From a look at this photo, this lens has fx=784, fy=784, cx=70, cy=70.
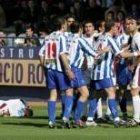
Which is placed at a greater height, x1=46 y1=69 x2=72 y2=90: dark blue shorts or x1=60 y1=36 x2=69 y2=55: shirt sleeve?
x1=60 y1=36 x2=69 y2=55: shirt sleeve

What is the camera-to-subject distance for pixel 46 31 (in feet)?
76.9

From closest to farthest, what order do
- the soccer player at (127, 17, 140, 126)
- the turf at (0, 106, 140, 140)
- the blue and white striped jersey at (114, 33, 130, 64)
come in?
1. the turf at (0, 106, 140, 140)
2. the soccer player at (127, 17, 140, 126)
3. the blue and white striped jersey at (114, 33, 130, 64)

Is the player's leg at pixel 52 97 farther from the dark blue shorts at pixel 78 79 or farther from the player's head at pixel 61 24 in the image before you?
the player's head at pixel 61 24

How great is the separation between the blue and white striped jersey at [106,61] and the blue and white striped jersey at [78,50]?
35 cm

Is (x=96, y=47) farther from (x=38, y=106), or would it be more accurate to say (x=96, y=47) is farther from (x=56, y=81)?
(x=38, y=106)

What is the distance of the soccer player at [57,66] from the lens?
1433cm

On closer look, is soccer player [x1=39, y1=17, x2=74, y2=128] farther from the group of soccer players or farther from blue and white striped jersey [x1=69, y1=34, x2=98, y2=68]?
blue and white striped jersey [x1=69, y1=34, x2=98, y2=68]

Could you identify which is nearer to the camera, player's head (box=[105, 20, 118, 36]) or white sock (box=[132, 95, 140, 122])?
player's head (box=[105, 20, 118, 36])

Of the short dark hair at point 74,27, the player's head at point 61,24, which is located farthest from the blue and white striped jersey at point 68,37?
the short dark hair at point 74,27

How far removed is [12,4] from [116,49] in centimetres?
1365

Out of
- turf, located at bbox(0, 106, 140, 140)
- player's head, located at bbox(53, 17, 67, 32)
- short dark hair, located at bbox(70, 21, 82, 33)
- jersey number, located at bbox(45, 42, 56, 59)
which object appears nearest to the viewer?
turf, located at bbox(0, 106, 140, 140)

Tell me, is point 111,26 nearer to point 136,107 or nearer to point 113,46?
point 113,46

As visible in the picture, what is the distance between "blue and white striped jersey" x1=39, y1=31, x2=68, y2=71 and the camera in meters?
14.3

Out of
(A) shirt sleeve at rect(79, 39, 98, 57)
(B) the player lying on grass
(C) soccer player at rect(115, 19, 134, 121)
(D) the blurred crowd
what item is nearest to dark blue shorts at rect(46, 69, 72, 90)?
(A) shirt sleeve at rect(79, 39, 98, 57)
